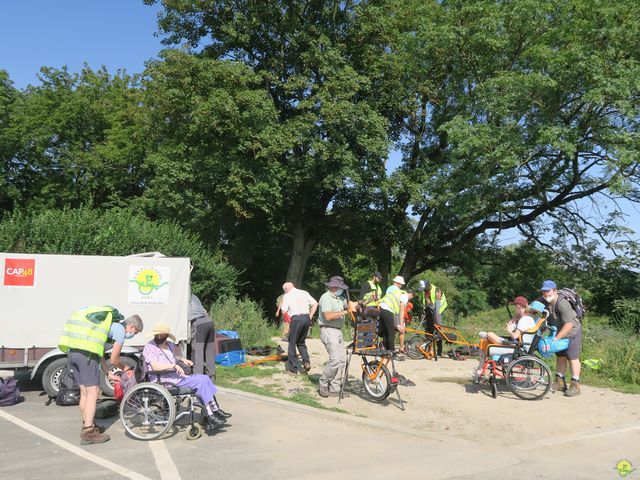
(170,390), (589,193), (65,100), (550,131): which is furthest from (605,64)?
(65,100)

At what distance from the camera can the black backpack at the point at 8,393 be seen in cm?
785

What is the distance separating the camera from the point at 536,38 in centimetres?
2064

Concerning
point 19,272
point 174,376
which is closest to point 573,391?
point 174,376

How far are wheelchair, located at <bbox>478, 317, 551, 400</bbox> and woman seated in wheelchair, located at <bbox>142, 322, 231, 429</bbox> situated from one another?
423cm

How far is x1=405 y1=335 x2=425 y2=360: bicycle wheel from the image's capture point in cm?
1217

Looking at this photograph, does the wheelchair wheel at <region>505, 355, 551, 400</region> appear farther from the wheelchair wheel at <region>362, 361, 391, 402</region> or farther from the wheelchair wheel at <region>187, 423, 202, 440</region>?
the wheelchair wheel at <region>187, 423, 202, 440</region>

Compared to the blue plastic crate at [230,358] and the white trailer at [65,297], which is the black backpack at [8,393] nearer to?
the white trailer at [65,297]

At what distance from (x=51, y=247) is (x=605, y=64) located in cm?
1772

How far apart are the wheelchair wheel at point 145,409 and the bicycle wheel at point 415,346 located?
22.9 feet

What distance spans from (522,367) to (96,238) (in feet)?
37.6

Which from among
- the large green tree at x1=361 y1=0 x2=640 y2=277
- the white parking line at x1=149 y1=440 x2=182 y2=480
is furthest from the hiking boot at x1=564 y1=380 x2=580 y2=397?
the large green tree at x1=361 y1=0 x2=640 y2=277

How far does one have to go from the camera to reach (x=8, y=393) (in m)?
7.91

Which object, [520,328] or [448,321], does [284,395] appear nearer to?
[520,328]

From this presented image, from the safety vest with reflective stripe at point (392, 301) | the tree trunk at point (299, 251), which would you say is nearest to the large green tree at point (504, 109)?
the tree trunk at point (299, 251)
